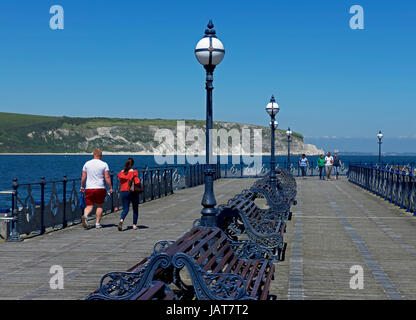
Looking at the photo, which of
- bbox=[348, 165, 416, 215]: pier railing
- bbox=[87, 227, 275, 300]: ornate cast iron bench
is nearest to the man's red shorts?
bbox=[87, 227, 275, 300]: ornate cast iron bench

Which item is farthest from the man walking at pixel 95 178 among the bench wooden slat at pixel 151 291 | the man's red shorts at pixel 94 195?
the bench wooden slat at pixel 151 291

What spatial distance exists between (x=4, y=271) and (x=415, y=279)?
608 cm

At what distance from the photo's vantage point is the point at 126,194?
13.7 metres

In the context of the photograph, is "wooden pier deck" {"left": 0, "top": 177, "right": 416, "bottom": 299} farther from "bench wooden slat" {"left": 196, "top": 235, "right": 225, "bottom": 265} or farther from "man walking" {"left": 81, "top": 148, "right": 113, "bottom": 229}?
"bench wooden slat" {"left": 196, "top": 235, "right": 225, "bottom": 265}

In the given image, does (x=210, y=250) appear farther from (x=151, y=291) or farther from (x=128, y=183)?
(x=128, y=183)

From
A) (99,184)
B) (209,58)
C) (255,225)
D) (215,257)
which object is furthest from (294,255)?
(99,184)

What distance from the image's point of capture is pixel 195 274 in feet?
17.1

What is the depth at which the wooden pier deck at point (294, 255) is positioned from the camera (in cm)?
769

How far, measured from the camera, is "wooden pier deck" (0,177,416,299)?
7.69m

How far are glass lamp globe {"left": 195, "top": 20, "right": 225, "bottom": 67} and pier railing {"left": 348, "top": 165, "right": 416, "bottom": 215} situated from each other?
34.1ft

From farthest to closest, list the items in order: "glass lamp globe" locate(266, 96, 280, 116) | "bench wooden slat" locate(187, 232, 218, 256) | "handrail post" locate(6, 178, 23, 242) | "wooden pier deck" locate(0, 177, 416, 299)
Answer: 1. "glass lamp globe" locate(266, 96, 280, 116)
2. "handrail post" locate(6, 178, 23, 242)
3. "wooden pier deck" locate(0, 177, 416, 299)
4. "bench wooden slat" locate(187, 232, 218, 256)

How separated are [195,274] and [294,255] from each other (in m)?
5.35
